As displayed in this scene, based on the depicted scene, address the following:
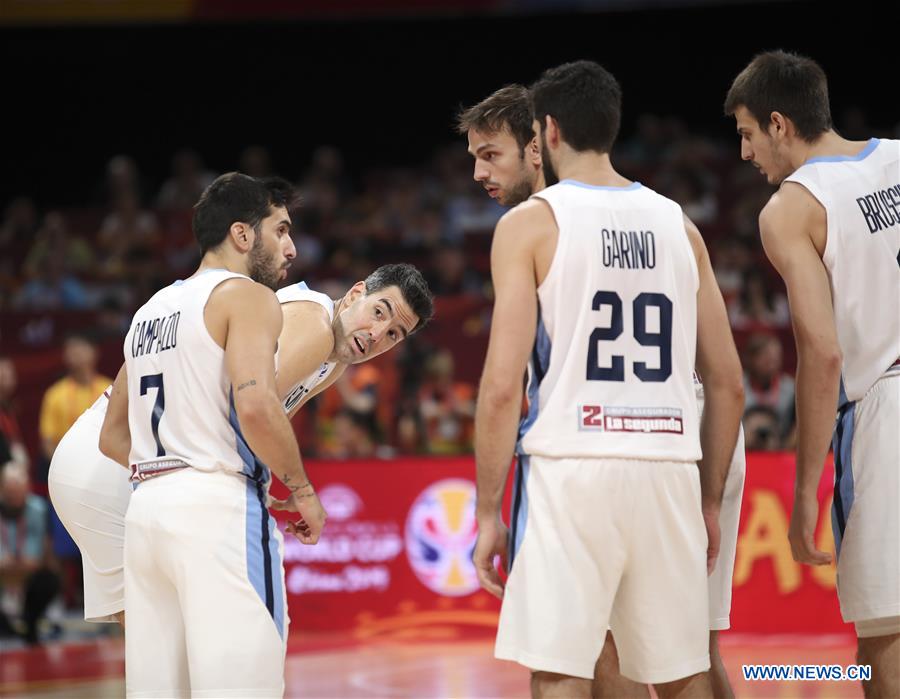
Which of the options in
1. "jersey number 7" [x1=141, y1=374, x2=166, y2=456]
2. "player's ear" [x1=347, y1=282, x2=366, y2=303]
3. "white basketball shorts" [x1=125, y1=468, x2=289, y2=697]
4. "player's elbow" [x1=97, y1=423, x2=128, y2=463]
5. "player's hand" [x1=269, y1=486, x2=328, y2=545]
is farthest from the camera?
"player's ear" [x1=347, y1=282, x2=366, y2=303]

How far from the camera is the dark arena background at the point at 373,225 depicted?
851 cm

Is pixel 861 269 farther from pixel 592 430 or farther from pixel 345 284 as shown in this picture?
pixel 345 284

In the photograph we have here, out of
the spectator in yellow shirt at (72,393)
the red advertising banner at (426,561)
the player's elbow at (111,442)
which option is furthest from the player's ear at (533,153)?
the spectator in yellow shirt at (72,393)

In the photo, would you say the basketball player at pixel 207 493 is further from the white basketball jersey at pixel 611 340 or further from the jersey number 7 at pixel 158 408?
the white basketball jersey at pixel 611 340

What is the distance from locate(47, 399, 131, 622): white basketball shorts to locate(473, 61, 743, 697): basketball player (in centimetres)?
199

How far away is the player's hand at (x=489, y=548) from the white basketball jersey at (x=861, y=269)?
144 centimetres

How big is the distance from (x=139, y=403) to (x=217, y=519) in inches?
21.0

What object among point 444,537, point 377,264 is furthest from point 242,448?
point 377,264

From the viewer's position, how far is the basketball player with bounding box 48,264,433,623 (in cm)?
448

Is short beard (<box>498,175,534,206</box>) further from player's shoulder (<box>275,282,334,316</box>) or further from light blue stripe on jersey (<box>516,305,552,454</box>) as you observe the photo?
light blue stripe on jersey (<box>516,305,552,454</box>)

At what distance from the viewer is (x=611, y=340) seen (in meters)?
3.31

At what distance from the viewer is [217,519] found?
3.69 m

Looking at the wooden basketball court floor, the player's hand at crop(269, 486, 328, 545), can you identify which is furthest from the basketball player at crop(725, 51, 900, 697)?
the wooden basketball court floor

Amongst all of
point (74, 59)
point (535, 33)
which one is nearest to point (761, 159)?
point (535, 33)
